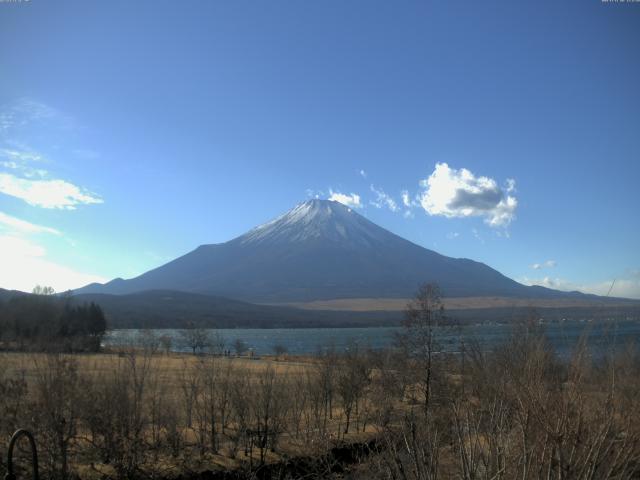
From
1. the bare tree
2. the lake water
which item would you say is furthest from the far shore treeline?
the bare tree

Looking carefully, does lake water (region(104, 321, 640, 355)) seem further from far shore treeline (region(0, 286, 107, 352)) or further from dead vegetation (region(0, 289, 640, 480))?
far shore treeline (region(0, 286, 107, 352))

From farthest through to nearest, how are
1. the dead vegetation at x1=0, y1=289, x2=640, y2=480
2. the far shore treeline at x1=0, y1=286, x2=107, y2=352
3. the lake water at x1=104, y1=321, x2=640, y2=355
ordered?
the far shore treeline at x1=0, y1=286, x2=107, y2=352 < the lake water at x1=104, y1=321, x2=640, y2=355 < the dead vegetation at x1=0, y1=289, x2=640, y2=480

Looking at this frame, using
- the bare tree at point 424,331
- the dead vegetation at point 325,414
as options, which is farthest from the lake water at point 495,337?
the bare tree at point 424,331

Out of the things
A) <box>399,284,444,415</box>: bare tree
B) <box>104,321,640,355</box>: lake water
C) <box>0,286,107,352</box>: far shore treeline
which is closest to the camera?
<box>104,321,640,355</box>: lake water

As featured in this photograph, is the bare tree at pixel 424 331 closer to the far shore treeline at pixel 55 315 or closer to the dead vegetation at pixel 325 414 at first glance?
the dead vegetation at pixel 325 414

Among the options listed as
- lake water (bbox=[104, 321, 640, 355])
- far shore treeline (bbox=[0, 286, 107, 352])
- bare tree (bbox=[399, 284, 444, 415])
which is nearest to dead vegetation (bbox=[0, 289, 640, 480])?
bare tree (bbox=[399, 284, 444, 415])

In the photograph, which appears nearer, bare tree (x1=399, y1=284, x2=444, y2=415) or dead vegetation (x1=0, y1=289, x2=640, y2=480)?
dead vegetation (x1=0, y1=289, x2=640, y2=480)

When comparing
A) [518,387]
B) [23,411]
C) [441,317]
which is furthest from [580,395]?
[441,317]

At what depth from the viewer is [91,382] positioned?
51.9 feet

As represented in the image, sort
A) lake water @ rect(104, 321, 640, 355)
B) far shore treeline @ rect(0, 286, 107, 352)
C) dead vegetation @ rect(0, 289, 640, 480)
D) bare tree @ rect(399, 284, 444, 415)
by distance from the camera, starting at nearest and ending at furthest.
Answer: dead vegetation @ rect(0, 289, 640, 480), lake water @ rect(104, 321, 640, 355), bare tree @ rect(399, 284, 444, 415), far shore treeline @ rect(0, 286, 107, 352)

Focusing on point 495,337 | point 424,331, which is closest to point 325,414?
point 424,331

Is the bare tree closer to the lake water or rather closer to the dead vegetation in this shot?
the dead vegetation

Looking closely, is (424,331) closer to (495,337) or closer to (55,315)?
(495,337)

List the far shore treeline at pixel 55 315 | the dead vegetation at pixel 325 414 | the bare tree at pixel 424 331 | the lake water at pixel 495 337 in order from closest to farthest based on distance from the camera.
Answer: the dead vegetation at pixel 325 414 → the lake water at pixel 495 337 → the bare tree at pixel 424 331 → the far shore treeline at pixel 55 315
